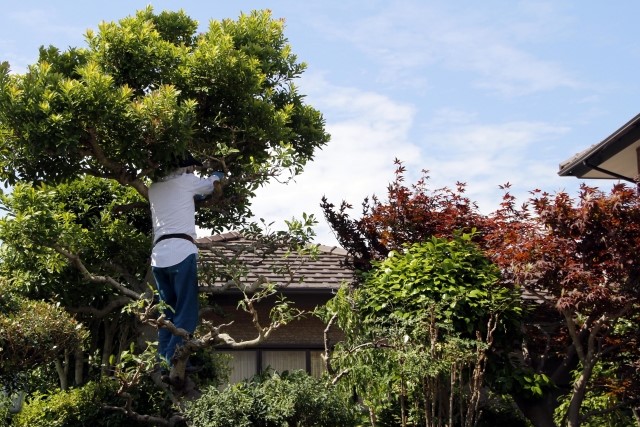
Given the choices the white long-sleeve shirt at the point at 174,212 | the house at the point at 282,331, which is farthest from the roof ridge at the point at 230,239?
the white long-sleeve shirt at the point at 174,212

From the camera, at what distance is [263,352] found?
1574cm

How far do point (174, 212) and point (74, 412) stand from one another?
2.63 meters

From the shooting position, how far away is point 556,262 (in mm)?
11359

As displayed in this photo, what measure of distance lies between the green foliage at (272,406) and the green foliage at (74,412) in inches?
56.0

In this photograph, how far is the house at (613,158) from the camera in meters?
14.3

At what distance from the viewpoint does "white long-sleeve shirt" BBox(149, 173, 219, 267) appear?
10617mm

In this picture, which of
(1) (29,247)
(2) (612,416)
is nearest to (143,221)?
(1) (29,247)

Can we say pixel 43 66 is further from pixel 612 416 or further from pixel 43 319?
pixel 612 416

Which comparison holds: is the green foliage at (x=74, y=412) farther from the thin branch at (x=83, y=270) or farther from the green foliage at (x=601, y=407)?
the green foliage at (x=601, y=407)

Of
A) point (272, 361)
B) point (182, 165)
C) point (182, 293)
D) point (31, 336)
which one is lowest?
point (31, 336)

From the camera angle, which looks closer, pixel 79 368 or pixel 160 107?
pixel 160 107

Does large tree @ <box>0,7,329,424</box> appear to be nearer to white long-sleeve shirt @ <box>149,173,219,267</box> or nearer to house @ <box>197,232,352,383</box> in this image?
white long-sleeve shirt @ <box>149,173,219,267</box>

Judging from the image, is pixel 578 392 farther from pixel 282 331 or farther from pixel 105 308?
pixel 105 308

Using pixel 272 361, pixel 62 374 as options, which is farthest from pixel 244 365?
pixel 62 374
